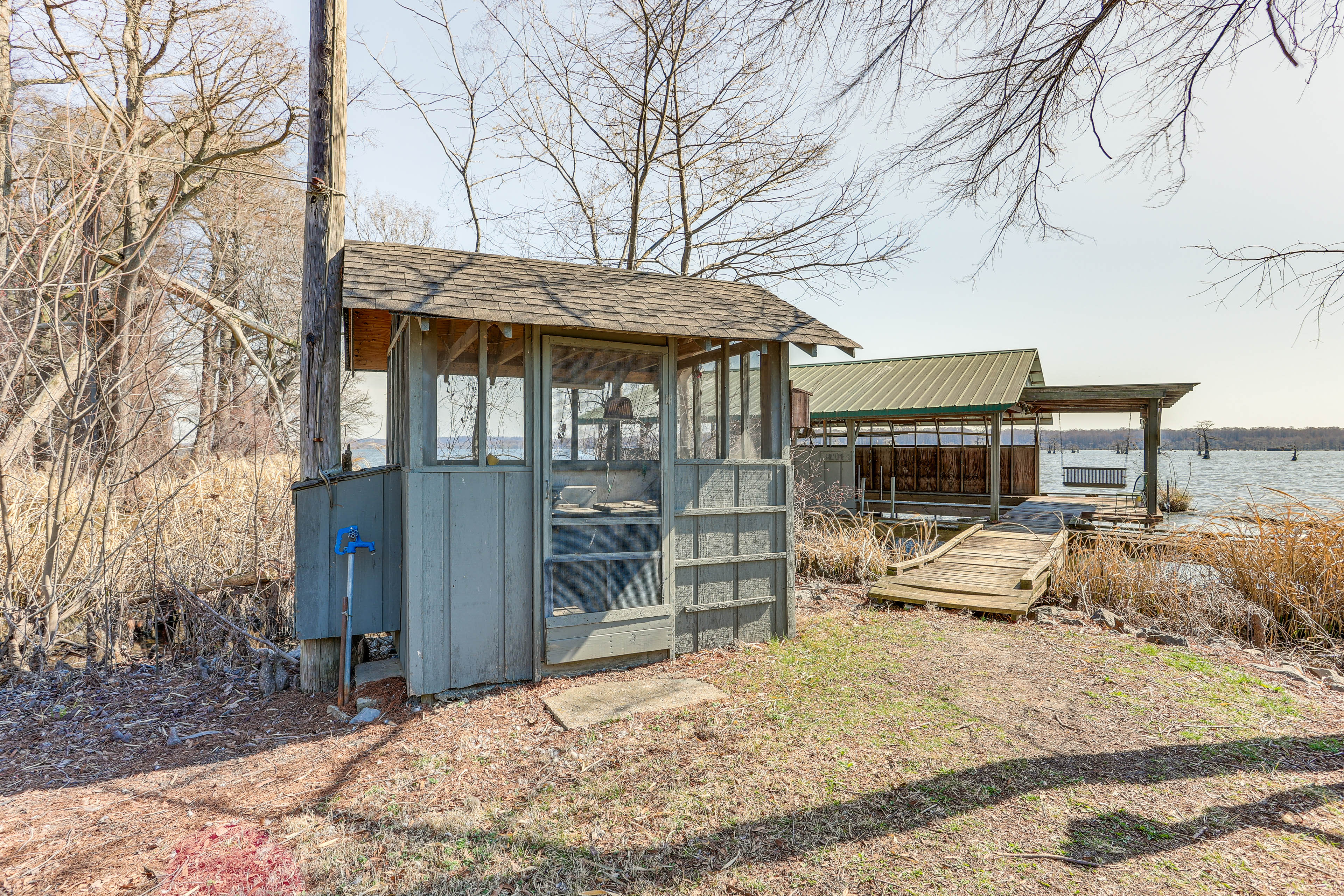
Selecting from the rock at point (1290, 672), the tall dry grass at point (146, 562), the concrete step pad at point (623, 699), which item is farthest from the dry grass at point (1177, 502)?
the tall dry grass at point (146, 562)

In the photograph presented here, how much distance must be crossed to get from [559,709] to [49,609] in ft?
14.3

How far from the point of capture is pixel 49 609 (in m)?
5.13

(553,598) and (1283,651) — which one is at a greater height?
(553,598)

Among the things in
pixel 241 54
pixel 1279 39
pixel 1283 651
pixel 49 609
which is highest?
pixel 241 54

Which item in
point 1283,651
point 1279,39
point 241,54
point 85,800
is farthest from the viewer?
point 241,54

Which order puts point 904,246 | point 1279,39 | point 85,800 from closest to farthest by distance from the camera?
1. point 85,800
2. point 1279,39
3. point 904,246

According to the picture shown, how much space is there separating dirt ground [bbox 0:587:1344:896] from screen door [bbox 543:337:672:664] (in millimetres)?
412

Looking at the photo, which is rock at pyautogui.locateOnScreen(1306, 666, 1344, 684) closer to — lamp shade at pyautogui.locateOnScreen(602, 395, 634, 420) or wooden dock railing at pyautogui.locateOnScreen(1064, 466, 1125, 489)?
Result: lamp shade at pyautogui.locateOnScreen(602, 395, 634, 420)

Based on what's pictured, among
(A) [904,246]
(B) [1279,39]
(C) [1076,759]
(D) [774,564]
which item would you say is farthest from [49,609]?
(A) [904,246]

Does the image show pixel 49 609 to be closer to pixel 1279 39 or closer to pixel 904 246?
pixel 1279 39

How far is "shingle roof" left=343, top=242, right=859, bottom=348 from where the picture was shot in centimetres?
445

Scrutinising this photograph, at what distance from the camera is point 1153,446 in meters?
12.9

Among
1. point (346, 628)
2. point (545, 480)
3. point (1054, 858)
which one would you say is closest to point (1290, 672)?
point (1054, 858)

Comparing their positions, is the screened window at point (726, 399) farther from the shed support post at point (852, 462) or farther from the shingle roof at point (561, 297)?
the shed support post at point (852, 462)
